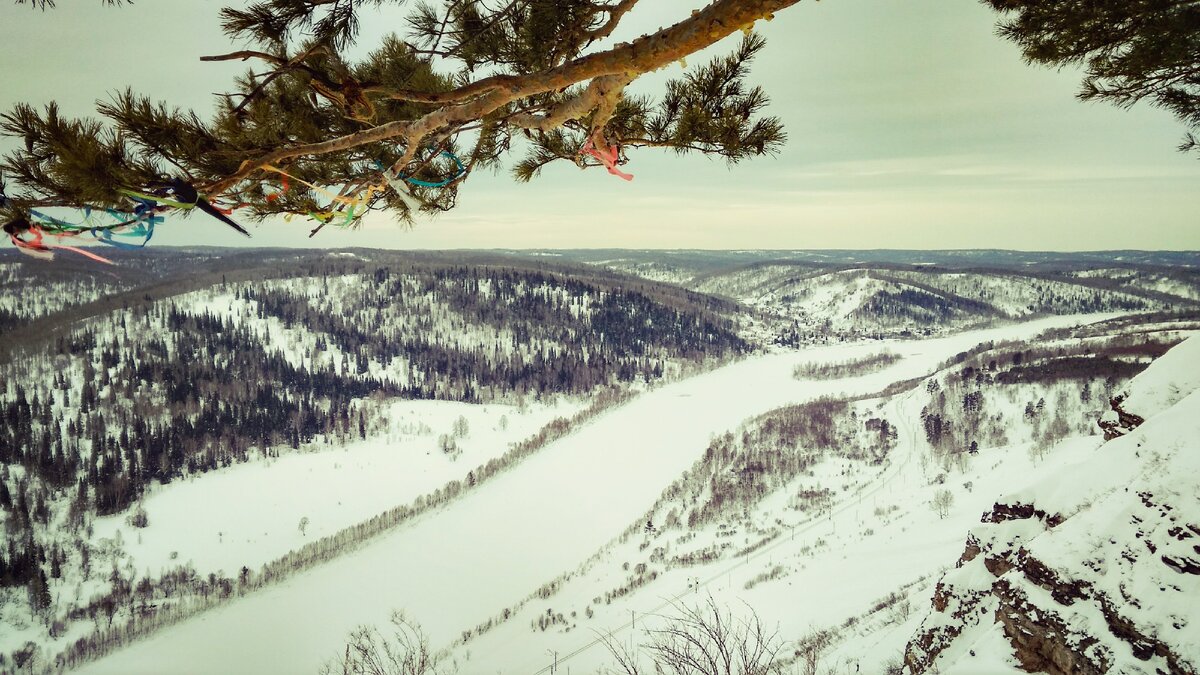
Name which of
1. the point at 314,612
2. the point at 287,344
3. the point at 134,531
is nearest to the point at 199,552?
the point at 134,531

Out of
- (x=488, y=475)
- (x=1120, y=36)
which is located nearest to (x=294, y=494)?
(x=488, y=475)

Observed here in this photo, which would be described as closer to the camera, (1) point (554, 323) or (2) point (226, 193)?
(2) point (226, 193)

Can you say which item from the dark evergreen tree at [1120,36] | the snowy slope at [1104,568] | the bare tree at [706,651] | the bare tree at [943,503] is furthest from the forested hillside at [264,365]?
the dark evergreen tree at [1120,36]

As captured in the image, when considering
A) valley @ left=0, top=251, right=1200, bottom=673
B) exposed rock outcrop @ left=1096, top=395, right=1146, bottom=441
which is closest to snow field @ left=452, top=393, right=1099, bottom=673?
valley @ left=0, top=251, right=1200, bottom=673

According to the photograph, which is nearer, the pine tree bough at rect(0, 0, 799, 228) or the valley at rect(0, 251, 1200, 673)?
the pine tree bough at rect(0, 0, 799, 228)

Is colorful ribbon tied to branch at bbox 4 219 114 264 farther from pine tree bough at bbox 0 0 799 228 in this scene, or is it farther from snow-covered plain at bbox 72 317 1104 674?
snow-covered plain at bbox 72 317 1104 674

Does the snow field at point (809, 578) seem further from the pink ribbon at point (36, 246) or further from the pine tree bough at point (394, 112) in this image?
the pink ribbon at point (36, 246)

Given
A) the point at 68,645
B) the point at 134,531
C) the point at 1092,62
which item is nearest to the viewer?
the point at 1092,62

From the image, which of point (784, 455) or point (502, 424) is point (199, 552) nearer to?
point (502, 424)
